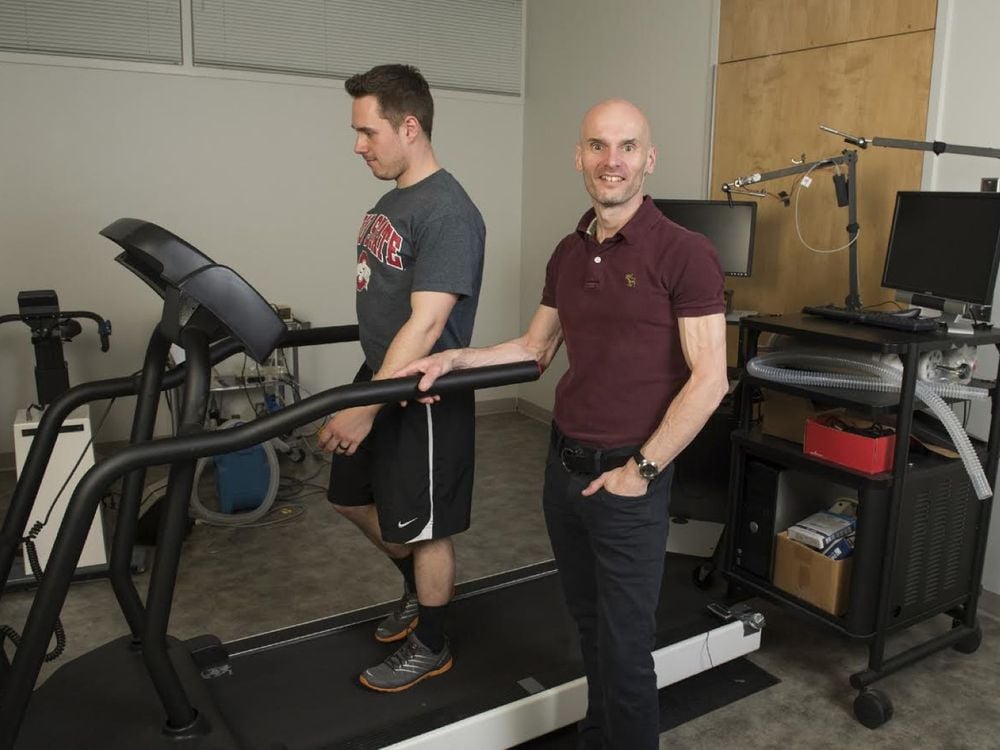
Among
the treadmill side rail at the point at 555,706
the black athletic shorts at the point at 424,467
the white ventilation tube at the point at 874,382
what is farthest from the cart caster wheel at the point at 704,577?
the black athletic shorts at the point at 424,467

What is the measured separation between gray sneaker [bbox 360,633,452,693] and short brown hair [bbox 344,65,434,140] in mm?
1422

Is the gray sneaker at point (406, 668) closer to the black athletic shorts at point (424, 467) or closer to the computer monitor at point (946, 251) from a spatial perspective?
the black athletic shorts at point (424, 467)

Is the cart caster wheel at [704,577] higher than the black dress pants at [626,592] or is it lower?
lower

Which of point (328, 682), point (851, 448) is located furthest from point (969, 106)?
point (328, 682)

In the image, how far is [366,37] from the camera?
5090mm

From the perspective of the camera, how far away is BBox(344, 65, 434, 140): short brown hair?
2090mm

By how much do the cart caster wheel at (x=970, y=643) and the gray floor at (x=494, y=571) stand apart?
Result: 3 centimetres

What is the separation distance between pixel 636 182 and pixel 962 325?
61.8 inches

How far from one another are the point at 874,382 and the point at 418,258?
57.3 inches

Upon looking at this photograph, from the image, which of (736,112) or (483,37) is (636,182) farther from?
(483,37)

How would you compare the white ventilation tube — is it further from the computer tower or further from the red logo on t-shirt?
the red logo on t-shirt

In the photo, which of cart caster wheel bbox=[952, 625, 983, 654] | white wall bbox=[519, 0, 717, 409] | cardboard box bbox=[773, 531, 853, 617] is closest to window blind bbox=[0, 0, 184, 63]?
white wall bbox=[519, 0, 717, 409]

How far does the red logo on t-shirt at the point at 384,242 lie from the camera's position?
210 cm

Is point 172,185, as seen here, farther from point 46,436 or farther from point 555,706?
point 555,706
